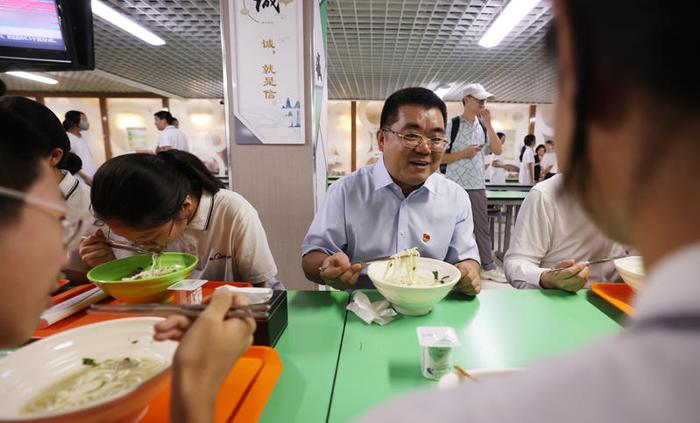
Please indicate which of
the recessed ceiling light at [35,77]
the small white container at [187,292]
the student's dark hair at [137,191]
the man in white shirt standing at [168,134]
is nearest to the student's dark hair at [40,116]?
the student's dark hair at [137,191]

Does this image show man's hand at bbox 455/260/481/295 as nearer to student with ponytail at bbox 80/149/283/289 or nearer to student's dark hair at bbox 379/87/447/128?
student's dark hair at bbox 379/87/447/128

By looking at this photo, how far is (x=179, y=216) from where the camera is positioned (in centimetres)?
156

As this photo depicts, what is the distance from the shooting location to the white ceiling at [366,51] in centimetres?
446

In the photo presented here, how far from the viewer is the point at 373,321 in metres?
1.21

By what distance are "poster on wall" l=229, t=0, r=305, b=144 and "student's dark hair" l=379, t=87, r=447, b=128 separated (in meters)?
0.92

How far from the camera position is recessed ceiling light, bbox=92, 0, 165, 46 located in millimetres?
4325

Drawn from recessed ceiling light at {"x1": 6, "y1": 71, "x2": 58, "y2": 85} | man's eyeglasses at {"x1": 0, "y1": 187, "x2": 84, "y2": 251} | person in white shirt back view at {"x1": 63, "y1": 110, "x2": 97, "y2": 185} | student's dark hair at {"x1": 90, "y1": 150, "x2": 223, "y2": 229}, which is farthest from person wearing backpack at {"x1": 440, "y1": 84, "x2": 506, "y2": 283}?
recessed ceiling light at {"x1": 6, "y1": 71, "x2": 58, "y2": 85}

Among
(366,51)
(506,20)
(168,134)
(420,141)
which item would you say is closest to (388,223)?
(420,141)

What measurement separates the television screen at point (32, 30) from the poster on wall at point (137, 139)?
10.4 metres

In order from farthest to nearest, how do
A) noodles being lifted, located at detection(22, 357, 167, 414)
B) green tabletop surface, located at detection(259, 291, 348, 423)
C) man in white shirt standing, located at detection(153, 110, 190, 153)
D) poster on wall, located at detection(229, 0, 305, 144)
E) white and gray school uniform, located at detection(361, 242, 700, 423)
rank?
1. man in white shirt standing, located at detection(153, 110, 190, 153)
2. poster on wall, located at detection(229, 0, 305, 144)
3. green tabletop surface, located at detection(259, 291, 348, 423)
4. noodles being lifted, located at detection(22, 357, 167, 414)
5. white and gray school uniform, located at detection(361, 242, 700, 423)

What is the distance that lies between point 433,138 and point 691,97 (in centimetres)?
156

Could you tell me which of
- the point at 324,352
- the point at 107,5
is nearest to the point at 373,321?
the point at 324,352

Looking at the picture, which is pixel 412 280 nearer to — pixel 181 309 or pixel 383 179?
pixel 383 179

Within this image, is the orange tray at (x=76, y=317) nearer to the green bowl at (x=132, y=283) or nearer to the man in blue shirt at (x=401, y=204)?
the green bowl at (x=132, y=283)
